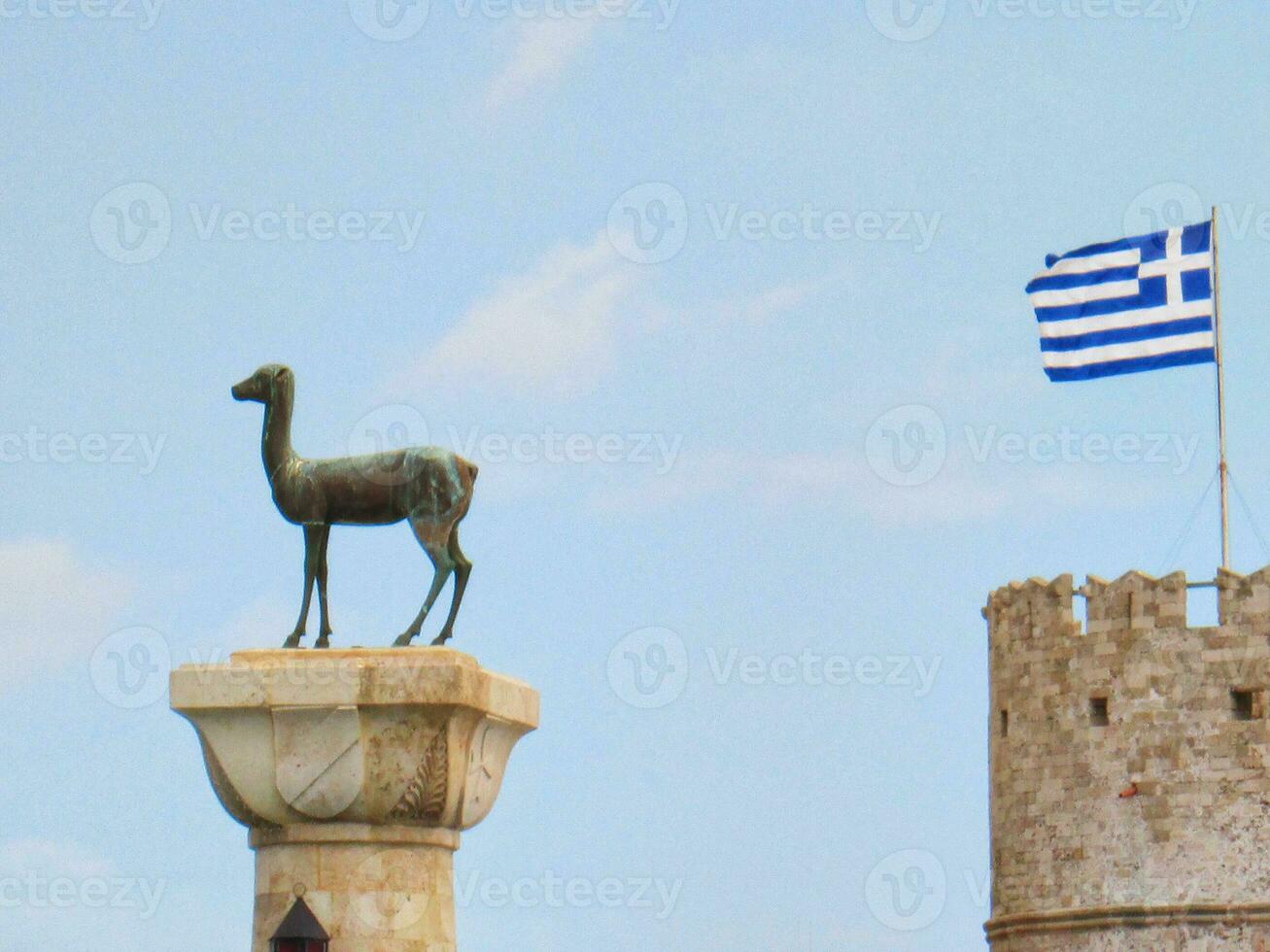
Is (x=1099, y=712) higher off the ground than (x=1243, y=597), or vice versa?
(x=1243, y=597)

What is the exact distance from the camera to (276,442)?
24.8 meters

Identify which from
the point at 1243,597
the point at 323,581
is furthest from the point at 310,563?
the point at 1243,597

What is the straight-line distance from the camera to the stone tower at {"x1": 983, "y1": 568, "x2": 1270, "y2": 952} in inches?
1770

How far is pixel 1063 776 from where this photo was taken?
152 feet

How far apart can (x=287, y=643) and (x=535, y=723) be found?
2.02m

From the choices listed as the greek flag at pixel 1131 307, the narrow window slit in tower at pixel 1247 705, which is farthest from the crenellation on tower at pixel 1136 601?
the greek flag at pixel 1131 307

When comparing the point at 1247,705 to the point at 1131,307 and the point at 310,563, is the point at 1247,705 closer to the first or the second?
the point at 1131,307

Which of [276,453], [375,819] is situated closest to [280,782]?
[375,819]

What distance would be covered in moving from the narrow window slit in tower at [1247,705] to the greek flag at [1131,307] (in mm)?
4673

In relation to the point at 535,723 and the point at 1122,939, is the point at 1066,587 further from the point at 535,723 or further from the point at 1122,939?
the point at 535,723

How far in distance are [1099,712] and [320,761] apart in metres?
24.4

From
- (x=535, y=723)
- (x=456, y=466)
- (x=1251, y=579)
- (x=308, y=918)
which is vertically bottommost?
(x=308, y=918)

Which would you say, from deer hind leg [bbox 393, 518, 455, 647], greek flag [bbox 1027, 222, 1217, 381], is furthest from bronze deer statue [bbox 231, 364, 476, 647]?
greek flag [bbox 1027, 222, 1217, 381]

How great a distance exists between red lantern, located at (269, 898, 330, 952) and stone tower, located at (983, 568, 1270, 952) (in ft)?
79.1
